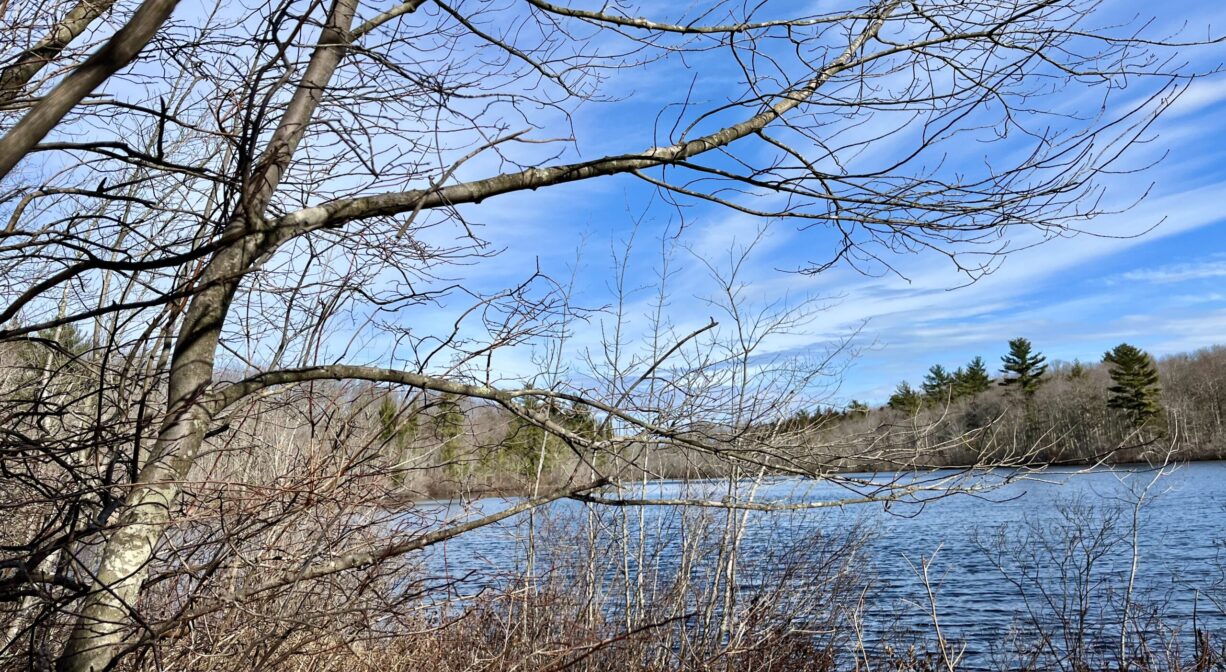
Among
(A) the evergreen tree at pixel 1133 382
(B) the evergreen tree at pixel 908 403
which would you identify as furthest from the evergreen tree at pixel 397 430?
(A) the evergreen tree at pixel 1133 382

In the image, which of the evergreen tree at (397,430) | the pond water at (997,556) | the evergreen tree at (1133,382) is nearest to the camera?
the evergreen tree at (397,430)

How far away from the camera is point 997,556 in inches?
464

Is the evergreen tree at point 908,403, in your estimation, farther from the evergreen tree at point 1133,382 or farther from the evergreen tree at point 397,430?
the evergreen tree at point 1133,382

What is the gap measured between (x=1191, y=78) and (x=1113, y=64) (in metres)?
0.62

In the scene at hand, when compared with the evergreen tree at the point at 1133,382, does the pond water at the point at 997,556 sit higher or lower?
lower

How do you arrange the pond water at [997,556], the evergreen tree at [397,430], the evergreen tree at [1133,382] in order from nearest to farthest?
the evergreen tree at [397,430] → the pond water at [997,556] → the evergreen tree at [1133,382]

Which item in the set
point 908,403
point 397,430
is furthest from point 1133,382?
point 397,430

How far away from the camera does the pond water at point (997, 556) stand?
26.5ft

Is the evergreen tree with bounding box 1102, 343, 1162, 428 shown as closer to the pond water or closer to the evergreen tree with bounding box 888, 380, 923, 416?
the pond water

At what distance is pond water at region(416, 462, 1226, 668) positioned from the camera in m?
8.08

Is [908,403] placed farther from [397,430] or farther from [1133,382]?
[1133,382]

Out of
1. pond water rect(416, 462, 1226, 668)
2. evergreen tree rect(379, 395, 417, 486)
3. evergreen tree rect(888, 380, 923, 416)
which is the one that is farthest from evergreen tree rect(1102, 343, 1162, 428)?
evergreen tree rect(379, 395, 417, 486)

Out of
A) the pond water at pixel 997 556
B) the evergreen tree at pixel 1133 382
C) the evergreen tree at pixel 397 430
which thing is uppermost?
the evergreen tree at pixel 1133 382

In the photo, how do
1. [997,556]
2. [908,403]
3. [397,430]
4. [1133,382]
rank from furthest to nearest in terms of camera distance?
[1133,382] → [997,556] → [908,403] → [397,430]
